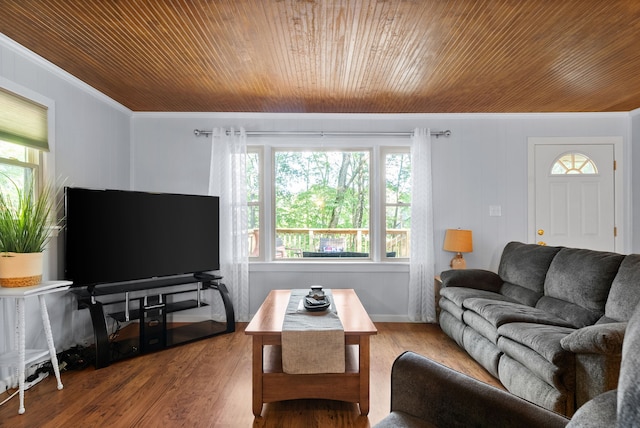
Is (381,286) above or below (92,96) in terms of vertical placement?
below

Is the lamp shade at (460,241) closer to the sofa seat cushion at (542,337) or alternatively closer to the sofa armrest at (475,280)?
the sofa armrest at (475,280)

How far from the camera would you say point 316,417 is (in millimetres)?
2164

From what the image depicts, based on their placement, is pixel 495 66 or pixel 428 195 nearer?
pixel 495 66

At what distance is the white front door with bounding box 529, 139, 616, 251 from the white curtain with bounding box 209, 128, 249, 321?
342 cm

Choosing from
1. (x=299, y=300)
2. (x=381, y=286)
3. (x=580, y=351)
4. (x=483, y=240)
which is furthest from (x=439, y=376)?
(x=483, y=240)

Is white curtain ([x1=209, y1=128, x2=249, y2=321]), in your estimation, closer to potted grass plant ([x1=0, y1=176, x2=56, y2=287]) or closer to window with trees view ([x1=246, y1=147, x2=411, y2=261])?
window with trees view ([x1=246, y1=147, x2=411, y2=261])

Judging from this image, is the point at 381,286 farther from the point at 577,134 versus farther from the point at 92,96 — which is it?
the point at 92,96

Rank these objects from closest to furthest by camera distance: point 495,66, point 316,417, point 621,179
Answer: point 316,417 → point 495,66 → point 621,179

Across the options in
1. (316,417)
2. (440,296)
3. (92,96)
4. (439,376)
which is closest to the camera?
(439,376)

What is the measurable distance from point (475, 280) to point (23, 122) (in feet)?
13.5

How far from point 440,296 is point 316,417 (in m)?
2.22

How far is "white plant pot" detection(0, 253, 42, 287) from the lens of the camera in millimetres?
2328

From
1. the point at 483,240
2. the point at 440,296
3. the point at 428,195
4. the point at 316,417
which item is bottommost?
the point at 316,417

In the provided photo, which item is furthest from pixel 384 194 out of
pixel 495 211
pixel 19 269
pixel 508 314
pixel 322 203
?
pixel 19 269
